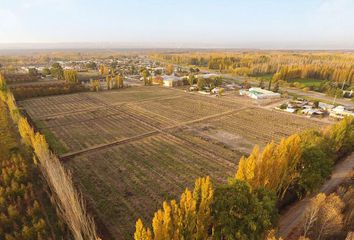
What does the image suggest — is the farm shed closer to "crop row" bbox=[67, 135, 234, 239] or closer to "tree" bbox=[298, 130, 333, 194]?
"crop row" bbox=[67, 135, 234, 239]

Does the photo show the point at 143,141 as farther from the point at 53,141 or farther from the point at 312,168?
the point at 312,168

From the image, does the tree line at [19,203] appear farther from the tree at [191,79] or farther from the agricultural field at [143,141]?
the tree at [191,79]

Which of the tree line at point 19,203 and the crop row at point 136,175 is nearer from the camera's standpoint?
the tree line at point 19,203

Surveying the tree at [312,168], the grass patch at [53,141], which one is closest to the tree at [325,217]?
the tree at [312,168]

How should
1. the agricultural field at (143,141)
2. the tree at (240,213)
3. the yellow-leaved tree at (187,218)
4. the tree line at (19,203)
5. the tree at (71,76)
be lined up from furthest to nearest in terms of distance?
the tree at (71,76)
the agricultural field at (143,141)
the tree line at (19,203)
the tree at (240,213)
the yellow-leaved tree at (187,218)

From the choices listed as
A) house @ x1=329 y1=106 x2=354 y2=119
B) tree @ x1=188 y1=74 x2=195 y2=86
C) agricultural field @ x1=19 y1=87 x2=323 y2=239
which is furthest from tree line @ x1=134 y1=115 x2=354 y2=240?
tree @ x1=188 y1=74 x2=195 y2=86

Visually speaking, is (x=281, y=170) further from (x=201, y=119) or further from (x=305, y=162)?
(x=201, y=119)

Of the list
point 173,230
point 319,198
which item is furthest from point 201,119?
point 173,230
